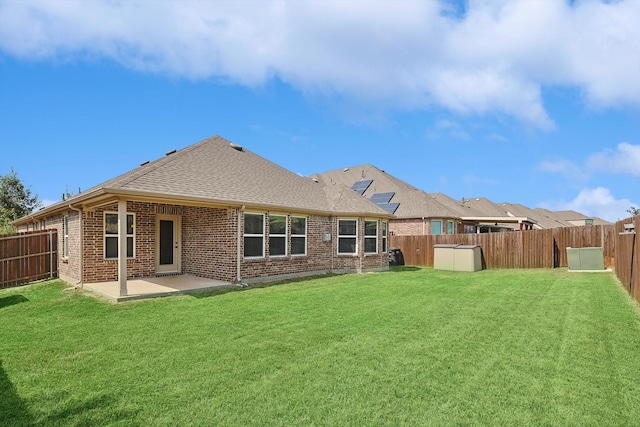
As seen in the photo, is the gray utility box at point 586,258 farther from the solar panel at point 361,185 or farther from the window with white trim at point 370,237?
the solar panel at point 361,185

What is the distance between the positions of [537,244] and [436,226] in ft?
24.2

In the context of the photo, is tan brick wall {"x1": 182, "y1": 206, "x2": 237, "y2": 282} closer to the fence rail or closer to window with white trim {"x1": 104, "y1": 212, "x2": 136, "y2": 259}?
window with white trim {"x1": 104, "y1": 212, "x2": 136, "y2": 259}

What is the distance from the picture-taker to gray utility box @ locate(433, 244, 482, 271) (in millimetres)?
16062

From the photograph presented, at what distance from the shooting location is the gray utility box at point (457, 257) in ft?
52.7

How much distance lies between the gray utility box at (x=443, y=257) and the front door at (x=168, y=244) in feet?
38.2

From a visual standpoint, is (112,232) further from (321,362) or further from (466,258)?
(466,258)

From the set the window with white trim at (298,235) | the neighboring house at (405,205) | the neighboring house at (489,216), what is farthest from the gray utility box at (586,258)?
the window with white trim at (298,235)

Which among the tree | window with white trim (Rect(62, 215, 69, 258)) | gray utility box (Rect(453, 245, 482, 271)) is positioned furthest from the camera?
the tree

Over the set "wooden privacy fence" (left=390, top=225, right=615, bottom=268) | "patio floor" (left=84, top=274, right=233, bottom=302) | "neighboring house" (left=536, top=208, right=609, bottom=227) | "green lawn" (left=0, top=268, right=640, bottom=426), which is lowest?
"patio floor" (left=84, top=274, right=233, bottom=302)

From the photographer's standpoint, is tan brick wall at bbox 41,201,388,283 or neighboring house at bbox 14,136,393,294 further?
tan brick wall at bbox 41,201,388,283

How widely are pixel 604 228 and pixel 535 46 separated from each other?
9.03 m

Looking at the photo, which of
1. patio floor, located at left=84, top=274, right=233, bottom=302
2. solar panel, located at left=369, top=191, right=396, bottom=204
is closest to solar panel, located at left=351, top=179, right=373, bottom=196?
solar panel, located at left=369, top=191, right=396, bottom=204

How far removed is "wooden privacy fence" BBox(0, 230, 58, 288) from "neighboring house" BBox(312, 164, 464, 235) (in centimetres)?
1386

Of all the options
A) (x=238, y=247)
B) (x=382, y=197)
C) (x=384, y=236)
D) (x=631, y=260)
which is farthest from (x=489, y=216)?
(x=238, y=247)
